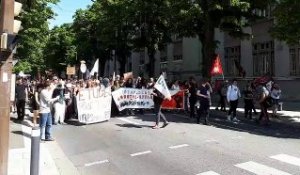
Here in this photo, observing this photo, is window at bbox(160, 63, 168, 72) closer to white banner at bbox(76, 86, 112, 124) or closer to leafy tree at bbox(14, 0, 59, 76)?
leafy tree at bbox(14, 0, 59, 76)

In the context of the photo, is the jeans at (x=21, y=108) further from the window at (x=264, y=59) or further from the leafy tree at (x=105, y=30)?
the leafy tree at (x=105, y=30)

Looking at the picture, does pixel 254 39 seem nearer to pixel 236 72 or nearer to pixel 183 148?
pixel 236 72

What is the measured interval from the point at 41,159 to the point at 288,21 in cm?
1205

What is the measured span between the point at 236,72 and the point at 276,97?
13658 millimetres

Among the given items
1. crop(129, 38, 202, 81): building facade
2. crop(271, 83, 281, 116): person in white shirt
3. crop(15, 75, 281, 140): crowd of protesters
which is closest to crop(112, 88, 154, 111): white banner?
crop(15, 75, 281, 140): crowd of protesters

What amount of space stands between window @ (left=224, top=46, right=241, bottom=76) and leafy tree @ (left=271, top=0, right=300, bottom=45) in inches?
552

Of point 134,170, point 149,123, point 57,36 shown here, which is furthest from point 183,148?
point 57,36

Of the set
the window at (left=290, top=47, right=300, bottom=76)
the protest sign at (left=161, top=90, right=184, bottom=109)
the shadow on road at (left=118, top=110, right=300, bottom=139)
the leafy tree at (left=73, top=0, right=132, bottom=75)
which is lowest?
the shadow on road at (left=118, top=110, right=300, bottom=139)

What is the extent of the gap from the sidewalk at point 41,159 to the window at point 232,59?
70.5 feet

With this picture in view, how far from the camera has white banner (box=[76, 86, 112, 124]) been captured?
62.5ft

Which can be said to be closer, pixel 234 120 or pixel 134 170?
pixel 134 170

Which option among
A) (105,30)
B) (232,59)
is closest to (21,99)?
(232,59)

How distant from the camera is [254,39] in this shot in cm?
3192

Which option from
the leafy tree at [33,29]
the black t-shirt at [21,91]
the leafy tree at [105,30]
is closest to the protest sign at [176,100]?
the black t-shirt at [21,91]
